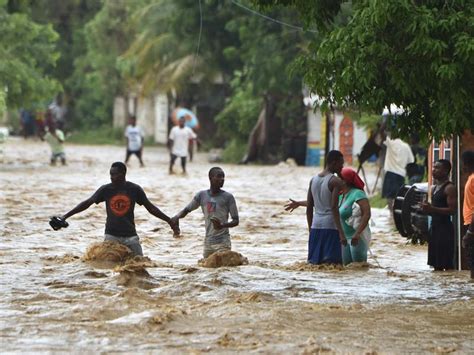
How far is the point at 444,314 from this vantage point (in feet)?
36.4

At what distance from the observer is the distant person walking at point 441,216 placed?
43.4 ft

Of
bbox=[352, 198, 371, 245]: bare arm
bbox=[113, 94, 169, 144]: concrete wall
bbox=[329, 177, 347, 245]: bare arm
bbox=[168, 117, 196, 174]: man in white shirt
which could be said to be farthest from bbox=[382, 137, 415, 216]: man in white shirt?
bbox=[113, 94, 169, 144]: concrete wall

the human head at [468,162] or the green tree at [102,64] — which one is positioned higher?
the green tree at [102,64]

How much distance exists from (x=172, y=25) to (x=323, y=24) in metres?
29.8

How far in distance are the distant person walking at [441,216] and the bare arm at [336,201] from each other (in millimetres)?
879

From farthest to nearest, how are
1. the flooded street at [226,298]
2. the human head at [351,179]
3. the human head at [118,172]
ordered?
1. the human head at [351,179]
2. the human head at [118,172]
3. the flooded street at [226,298]

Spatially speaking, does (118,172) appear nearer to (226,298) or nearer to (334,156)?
(226,298)

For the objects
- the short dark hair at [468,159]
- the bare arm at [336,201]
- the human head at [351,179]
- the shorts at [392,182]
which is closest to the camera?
the short dark hair at [468,159]

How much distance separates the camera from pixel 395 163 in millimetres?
20812

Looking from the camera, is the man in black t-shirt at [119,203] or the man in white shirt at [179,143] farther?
the man in white shirt at [179,143]

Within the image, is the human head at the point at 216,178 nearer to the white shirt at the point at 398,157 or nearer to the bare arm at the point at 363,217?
the bare arm at the point at 363,217

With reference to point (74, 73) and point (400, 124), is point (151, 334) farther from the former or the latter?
point (74, 73)

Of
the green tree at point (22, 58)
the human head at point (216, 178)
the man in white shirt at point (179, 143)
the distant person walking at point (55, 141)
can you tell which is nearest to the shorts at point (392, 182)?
the human head at point (216, 178)

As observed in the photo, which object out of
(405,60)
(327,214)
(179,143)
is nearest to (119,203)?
(327,214)
